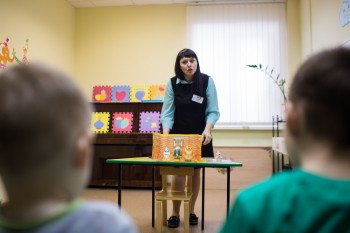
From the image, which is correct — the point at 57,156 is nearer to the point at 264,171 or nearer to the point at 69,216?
the point at 69,216

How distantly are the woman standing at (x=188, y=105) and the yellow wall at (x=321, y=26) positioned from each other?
1350mm

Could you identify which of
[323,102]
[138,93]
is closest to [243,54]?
[138,93]

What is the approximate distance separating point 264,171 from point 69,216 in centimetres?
413

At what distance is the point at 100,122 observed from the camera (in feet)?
14.3

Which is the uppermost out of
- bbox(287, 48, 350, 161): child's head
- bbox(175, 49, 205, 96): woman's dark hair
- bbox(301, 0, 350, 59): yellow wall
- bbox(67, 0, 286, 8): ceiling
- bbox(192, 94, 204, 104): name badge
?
bbox(67, 0, 286, 8): ceiling

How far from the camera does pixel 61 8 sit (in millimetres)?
4402

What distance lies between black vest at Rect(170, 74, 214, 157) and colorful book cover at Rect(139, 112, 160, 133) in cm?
173

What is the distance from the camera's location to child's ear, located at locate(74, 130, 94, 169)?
0.48 metres

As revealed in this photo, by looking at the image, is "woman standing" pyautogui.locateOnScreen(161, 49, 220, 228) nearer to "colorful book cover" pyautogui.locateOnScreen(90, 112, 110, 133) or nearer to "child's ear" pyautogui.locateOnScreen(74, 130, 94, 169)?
"child's ear" pyautogui.locateOnScreen(74, 130, 94, 169)

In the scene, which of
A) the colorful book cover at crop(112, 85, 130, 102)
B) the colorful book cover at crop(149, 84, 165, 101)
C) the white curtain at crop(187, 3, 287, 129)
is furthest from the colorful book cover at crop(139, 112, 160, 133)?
the white curtain at crop(187, 3, 287, 129)

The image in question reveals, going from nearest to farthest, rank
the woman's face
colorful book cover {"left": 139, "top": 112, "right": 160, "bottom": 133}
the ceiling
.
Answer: the woman's face → colorful book cover {"left": 139, "top": 112, "right": 160, "bottom": 133} → the ceiling

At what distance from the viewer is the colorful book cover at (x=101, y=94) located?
4559 mm

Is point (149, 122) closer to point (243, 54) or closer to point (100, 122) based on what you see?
point (100, 122)

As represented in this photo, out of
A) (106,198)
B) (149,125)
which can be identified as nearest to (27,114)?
(106,198)
